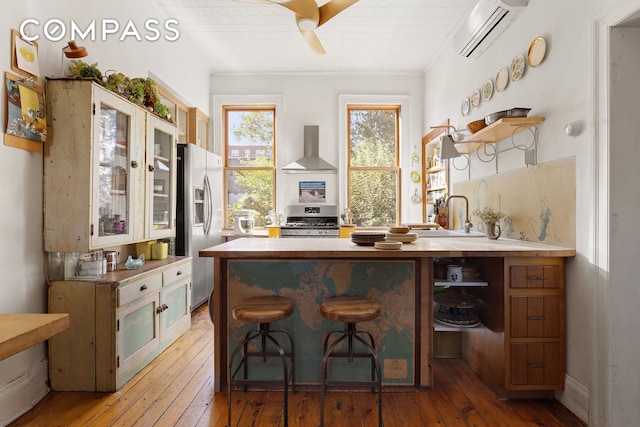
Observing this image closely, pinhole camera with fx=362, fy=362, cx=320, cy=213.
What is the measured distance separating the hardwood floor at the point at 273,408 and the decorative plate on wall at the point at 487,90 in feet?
7.76

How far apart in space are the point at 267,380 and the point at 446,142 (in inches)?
98.8

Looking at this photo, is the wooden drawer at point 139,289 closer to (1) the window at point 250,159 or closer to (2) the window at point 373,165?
(1) the window at point 250,159

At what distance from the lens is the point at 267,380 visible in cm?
234

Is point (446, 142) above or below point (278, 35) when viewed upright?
below

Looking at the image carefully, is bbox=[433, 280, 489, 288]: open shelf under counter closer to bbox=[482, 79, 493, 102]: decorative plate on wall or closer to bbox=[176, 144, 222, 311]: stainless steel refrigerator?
bbox=[482, 79, 493, 102]: decorative plate on wall

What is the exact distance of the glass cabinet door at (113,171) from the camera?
234 cm

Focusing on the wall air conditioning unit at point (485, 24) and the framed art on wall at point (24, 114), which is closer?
the framed art on wall at point (24, 114)

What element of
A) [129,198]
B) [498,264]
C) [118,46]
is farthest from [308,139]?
[498,264]

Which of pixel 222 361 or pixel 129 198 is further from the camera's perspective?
pixel 129 198

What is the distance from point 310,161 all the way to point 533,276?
3568 mm

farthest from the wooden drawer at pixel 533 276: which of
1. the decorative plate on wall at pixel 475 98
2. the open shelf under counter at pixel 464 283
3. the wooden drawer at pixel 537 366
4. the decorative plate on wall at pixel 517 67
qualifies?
the decorative plate on wall at pixel 475 98

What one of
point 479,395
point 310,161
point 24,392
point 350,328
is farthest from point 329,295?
point 310,161

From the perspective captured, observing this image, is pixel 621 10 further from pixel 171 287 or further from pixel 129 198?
pixel 171 287

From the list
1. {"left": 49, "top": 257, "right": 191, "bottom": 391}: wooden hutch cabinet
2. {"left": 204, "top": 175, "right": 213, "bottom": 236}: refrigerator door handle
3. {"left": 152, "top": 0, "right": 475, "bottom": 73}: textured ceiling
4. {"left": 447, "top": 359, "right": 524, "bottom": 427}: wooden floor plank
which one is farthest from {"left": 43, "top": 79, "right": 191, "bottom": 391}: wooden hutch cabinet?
{"left": 447, "top": 359, "right": 524, "bottom": 427}: wooden floor plank
